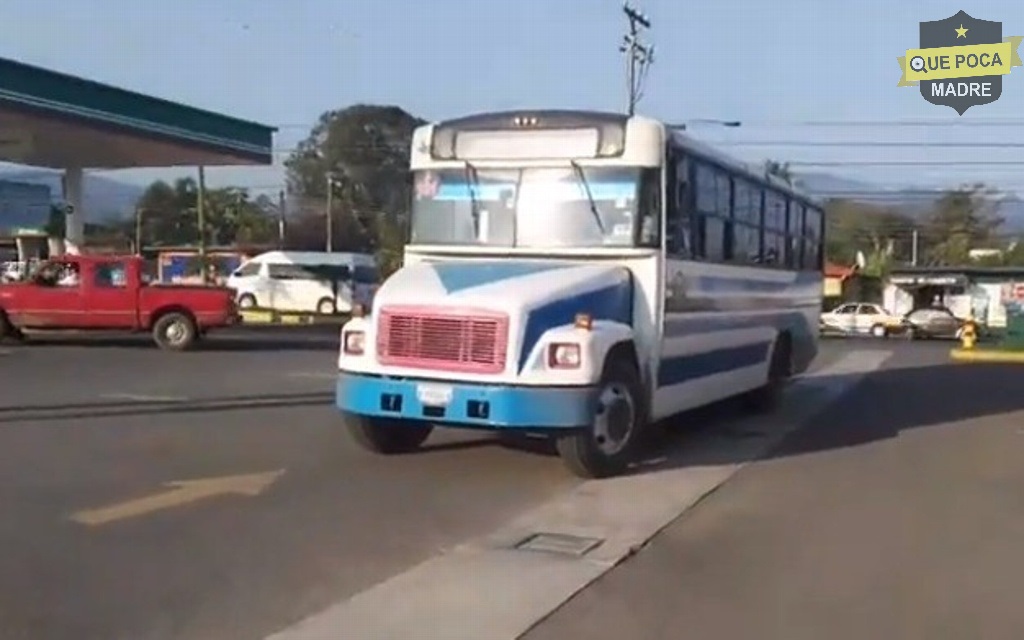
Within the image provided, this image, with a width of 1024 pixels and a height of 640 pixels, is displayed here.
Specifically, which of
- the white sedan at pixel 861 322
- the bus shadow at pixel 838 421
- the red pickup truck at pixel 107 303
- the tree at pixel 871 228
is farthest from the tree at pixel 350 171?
the bus shadow at pixel 838 421

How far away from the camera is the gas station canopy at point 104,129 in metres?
28.3

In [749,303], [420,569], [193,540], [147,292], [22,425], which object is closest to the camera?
[420,569]

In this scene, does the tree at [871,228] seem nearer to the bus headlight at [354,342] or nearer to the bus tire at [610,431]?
the bus tire at [610,431]

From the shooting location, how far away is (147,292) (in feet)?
85.1

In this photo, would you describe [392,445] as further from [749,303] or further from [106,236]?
[106,236]

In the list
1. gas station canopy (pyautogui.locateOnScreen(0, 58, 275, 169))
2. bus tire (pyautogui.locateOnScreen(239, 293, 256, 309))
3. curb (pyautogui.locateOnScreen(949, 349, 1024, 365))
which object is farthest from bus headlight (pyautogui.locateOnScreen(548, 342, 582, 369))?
bus tire (pyautogui.locateOnScreen(239, 293, 256, 309))

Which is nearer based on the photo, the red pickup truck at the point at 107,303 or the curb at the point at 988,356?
the red pickup truck at the point at 107,303

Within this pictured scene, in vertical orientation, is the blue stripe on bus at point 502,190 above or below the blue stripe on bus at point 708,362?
above

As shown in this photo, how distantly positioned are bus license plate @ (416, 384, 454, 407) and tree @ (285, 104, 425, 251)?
253 ft

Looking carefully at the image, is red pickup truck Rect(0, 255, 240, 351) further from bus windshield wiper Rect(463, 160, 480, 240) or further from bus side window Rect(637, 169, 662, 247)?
bus side window Rect(637, 169, 662, 247)

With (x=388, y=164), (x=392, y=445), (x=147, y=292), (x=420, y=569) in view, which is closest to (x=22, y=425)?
(x=392, y=445)

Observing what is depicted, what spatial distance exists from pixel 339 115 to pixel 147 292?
71503 millimetres

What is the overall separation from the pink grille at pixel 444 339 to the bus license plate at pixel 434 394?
0.14 metres

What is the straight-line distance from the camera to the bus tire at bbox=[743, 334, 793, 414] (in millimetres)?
17031
